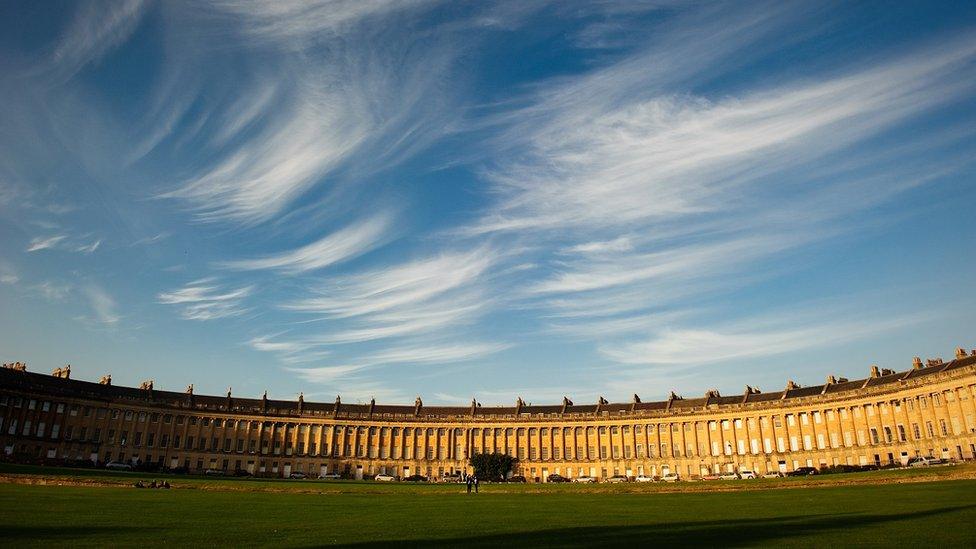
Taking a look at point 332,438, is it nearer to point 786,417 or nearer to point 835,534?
point 786,417

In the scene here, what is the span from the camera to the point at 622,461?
112m

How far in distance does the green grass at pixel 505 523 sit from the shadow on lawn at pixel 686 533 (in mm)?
32

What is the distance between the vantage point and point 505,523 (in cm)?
2400

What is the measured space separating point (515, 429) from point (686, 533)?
103 metres

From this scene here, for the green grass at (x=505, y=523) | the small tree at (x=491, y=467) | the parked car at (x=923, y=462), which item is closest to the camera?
the green grass at (x=505, y=523)

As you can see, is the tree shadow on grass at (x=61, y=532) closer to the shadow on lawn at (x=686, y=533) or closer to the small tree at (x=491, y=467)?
the shadow on lawn at (x=686, y=533)

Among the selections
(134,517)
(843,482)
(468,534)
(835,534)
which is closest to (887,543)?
(835,534)

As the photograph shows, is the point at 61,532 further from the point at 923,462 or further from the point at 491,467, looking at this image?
the point at 491,467

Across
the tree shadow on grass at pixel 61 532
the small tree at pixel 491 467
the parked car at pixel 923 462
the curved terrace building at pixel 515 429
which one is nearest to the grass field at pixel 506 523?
the tree shadow on grass at pixel 61 532

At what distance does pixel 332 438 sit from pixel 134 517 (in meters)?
99.9

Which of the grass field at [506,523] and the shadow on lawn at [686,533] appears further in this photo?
the grass field at [506,523]

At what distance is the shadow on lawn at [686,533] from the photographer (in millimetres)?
17547

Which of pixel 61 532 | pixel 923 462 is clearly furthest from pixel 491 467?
pixel 61 532

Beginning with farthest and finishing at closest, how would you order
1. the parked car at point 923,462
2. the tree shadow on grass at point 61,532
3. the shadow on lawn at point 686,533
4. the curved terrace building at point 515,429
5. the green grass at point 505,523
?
the curved terrace building at point 515,429
the parked car at point 923,462
the green grass at point 505,523
the shadow on lawn at point 686,533
the tree shadow on grass at point 61,532
